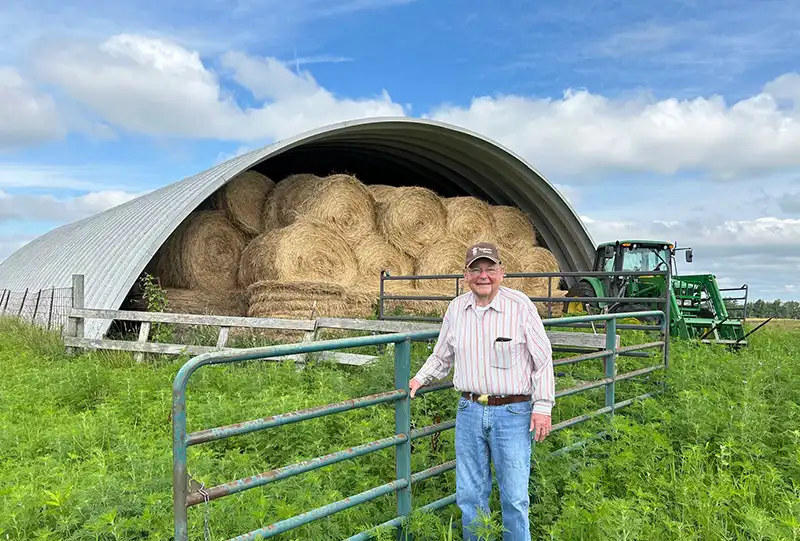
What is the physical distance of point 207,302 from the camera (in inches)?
499

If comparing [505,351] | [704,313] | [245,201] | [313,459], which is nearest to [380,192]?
[245,201]

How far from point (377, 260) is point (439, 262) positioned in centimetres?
136

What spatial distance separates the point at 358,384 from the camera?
22.6 feet

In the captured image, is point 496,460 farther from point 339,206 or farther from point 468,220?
point 468,220

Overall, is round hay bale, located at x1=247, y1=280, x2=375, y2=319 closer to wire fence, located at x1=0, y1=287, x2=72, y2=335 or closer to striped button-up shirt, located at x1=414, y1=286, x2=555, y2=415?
wire fence, located at x1=0, y1=287, x2=72, y2=335

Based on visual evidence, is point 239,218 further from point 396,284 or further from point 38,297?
point 38,297

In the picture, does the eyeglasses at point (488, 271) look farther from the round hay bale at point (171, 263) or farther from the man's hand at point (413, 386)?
the round hay bale at point (171, 263)

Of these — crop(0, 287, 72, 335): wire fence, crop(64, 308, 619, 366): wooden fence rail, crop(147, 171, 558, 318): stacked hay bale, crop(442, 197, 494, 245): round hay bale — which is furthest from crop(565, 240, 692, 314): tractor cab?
crop(0, 287, 72, 335): wire fence

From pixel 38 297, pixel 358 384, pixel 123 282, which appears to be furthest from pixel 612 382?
pixel 38 297

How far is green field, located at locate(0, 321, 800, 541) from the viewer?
12.2 ft

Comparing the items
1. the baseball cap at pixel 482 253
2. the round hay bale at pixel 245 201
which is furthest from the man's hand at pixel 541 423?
the round hay bale at pixel 245 201

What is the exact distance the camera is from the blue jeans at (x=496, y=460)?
11.5 ft

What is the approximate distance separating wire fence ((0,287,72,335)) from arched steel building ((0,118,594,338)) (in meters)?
0.38

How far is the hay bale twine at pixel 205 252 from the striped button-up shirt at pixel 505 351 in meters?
10.2
